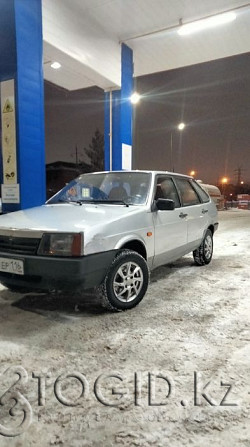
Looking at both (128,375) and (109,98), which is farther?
(109,98)

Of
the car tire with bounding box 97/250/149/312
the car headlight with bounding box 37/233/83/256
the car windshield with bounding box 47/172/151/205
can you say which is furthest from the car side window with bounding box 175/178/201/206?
the car headlight with bounding box 37/233/83/256

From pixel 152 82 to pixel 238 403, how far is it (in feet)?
38.8

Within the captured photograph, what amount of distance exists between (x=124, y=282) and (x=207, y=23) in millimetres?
7644

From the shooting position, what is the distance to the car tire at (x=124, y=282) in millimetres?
3172

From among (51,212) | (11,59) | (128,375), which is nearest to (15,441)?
(128,375)

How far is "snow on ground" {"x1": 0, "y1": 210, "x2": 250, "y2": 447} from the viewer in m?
1.70

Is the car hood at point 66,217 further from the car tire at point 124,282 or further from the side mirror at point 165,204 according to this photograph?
the car tire at point 124,282

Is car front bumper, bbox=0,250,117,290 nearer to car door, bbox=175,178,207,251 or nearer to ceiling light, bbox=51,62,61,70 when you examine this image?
car door, bbox=175,178,207,251

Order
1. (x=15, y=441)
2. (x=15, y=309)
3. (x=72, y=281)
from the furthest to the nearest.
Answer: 1. (x=15, y=309)
2. (x=72, y=281)
3. (x=15, y=441)

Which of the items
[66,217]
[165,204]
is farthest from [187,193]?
[66,217]

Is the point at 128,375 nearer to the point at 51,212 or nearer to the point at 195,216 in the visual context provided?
the point at 51,212

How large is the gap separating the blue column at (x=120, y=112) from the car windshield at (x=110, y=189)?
5316 mm

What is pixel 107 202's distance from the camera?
3893mm

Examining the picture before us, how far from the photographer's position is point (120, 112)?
9602 mm
